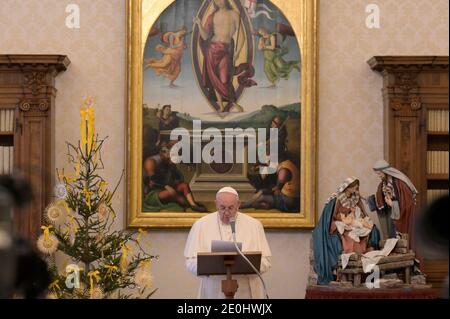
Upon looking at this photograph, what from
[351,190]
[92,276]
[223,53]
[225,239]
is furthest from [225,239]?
[223,53]

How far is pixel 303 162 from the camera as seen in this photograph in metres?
13.1

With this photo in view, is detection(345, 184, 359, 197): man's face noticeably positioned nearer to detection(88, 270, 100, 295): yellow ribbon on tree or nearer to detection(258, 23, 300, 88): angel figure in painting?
detection(258, 23, 300, 88): angel figure in painting

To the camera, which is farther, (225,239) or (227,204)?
(225,239)

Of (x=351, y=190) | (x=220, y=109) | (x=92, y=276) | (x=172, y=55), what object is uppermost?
(x=172, y=55)

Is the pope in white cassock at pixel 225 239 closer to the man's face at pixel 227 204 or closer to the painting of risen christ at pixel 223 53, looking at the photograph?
the man's face at pixel 227 204

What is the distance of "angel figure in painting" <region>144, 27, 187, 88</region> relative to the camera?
13180mm

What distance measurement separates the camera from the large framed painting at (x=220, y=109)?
13.1 m

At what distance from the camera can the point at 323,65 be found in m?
13.2

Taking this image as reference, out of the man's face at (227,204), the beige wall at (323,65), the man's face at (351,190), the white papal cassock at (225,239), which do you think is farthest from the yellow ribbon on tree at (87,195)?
the man's face at (351,190)

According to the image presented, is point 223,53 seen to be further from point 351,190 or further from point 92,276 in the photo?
point 92,276

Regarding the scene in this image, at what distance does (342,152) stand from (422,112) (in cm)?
117
